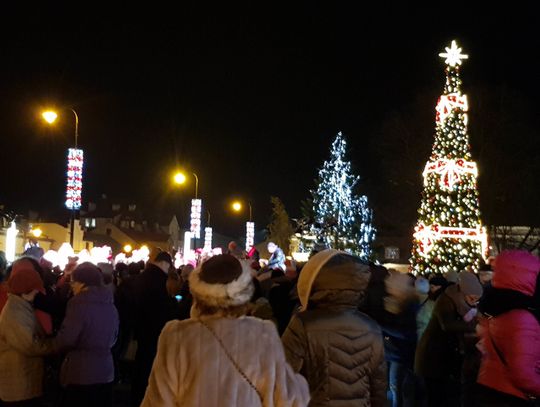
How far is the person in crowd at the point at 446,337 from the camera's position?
8.33m

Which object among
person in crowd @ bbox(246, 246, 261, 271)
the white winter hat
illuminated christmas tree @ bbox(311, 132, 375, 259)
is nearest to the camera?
the white winter hat

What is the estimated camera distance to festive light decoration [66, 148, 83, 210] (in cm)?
2427

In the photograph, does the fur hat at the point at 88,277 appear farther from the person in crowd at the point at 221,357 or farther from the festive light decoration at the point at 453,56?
the festive light decoration at the point at 453,56

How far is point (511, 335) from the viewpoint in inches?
190

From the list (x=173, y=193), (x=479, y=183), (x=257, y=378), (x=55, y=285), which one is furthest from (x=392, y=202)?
(x=173, y=193)

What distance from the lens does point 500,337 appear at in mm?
4910

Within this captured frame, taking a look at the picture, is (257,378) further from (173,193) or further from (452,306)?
(173,193)

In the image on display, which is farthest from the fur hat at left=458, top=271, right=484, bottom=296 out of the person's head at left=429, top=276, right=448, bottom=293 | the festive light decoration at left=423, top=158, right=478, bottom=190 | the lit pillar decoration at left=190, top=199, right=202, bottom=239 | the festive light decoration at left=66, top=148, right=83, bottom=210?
the lit pillar decoration at left=190, top=199, right=202, bottom=239

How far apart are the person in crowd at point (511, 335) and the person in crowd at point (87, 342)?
12.0 feet

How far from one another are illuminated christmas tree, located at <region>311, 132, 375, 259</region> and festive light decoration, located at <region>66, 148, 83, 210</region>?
20.9m

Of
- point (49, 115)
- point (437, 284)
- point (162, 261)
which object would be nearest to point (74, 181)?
point (49, 115)

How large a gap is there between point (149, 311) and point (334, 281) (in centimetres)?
569

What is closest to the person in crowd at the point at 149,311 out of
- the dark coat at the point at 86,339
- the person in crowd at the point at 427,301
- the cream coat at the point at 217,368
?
the dark coat at the point at 86,339

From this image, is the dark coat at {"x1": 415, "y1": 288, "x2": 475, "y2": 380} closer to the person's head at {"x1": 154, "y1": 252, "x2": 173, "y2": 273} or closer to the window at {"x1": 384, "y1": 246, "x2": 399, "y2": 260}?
the person's head at {"x1": 154, "y1": 252, "x2": 173, "y2": 273}
